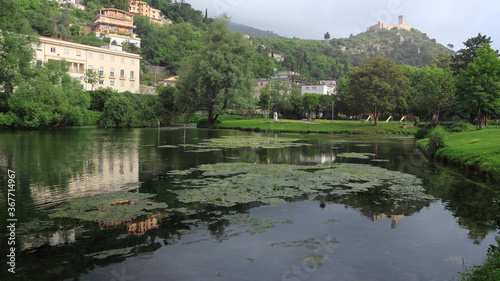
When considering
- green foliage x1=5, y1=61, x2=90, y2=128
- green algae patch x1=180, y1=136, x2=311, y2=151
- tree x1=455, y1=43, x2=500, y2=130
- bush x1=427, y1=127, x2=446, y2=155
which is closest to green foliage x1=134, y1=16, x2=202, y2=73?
green foliage x1=5, y1=61, x2=90, y2=128

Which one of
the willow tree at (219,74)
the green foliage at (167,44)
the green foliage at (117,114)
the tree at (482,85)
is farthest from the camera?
the green foliage at (167,44)

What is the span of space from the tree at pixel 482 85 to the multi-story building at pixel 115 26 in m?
150

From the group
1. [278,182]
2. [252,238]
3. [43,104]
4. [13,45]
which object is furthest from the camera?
[43,104]

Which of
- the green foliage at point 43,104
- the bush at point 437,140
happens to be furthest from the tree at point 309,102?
the bush at point 437,140

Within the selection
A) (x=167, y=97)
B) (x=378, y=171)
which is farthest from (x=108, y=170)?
(x=167, y=97)

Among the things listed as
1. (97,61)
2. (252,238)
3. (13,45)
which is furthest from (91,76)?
(252,238)

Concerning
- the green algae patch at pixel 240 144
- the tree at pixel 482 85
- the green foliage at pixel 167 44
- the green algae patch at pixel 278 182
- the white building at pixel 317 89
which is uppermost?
the green foliage at pixel 167 44

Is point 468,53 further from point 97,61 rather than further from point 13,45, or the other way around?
point 97,61

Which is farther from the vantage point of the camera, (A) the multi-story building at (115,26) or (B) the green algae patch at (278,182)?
(A) the multi-story building at (115,26)

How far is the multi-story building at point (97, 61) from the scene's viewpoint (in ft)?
329

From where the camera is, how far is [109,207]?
38.3ft

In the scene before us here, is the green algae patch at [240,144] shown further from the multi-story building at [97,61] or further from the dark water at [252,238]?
the multi-story building at [97,61]

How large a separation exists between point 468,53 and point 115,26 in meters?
161

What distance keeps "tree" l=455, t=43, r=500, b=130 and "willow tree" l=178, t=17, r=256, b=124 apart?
34.3 meters
